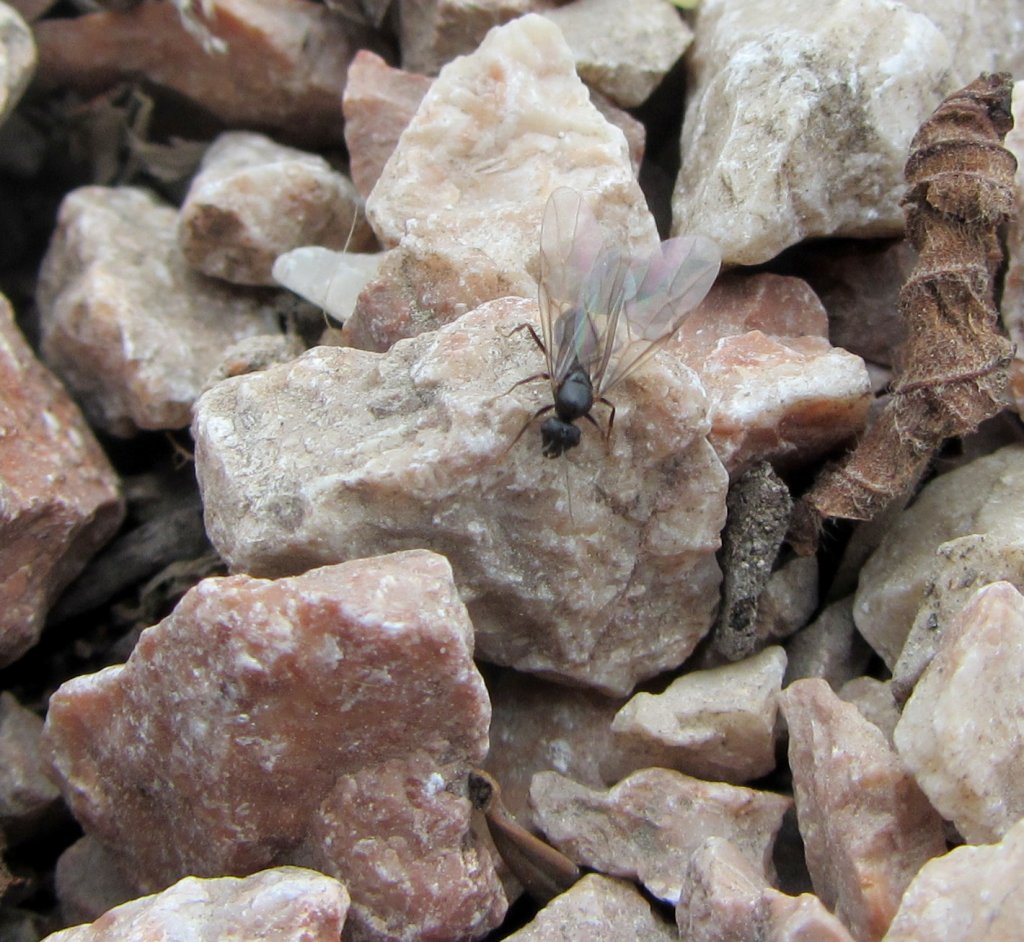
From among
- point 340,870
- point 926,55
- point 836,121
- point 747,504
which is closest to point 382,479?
point 340,870

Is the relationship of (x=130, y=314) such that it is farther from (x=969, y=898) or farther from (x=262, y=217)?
(x=969, y=898)

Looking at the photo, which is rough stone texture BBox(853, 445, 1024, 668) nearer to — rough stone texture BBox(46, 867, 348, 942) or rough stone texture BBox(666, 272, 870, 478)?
rough stone texture BBox(666, 272, 870, 478)

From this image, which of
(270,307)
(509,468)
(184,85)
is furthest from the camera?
(184,85)

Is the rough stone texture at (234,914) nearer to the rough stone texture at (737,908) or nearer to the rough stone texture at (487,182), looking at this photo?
the rough stone texture at (737,908)

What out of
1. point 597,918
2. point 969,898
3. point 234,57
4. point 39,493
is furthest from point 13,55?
point 969,898


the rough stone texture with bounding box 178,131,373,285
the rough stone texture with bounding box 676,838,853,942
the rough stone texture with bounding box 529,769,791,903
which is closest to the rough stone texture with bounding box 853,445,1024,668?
the rough stone texture with bounding box 529,769,791,903

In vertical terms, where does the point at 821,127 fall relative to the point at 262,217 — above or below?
above

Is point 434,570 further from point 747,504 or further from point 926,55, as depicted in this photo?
point 926,55
